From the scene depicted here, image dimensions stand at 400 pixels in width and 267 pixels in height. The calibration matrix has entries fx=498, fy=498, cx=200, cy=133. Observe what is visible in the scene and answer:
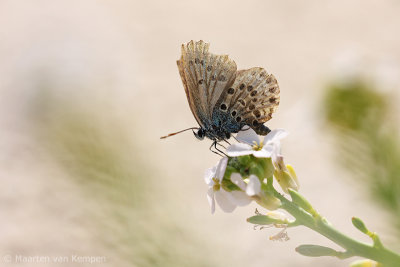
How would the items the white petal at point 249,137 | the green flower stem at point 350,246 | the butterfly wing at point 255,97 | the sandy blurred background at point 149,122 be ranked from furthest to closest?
the sandy blurred background at point 149,122 < the butterfly wing at point 255,97 < the white petal at point 249,137 < the green flower stem at point 350,246

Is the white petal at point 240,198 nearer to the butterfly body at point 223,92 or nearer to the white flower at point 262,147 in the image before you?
the white flower at point 262,147

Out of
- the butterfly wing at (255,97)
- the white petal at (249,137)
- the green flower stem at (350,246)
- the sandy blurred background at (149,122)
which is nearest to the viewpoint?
the green flower stem at (350,246)

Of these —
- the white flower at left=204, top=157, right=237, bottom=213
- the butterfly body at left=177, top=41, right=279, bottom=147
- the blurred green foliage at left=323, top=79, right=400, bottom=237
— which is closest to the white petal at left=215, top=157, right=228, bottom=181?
the white flower at left=204, top=157, right=237, bottom=213

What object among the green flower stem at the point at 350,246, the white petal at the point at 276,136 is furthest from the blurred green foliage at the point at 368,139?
the white petal at the point at 276,136

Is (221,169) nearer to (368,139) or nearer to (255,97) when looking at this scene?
(255,97)

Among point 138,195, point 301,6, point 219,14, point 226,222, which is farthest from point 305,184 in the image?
point 219,14

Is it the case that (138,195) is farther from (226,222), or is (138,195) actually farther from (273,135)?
(226,222)

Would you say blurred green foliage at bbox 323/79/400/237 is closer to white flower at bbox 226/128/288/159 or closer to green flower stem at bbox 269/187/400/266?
green flower stem at bbox 269/187/400/266
